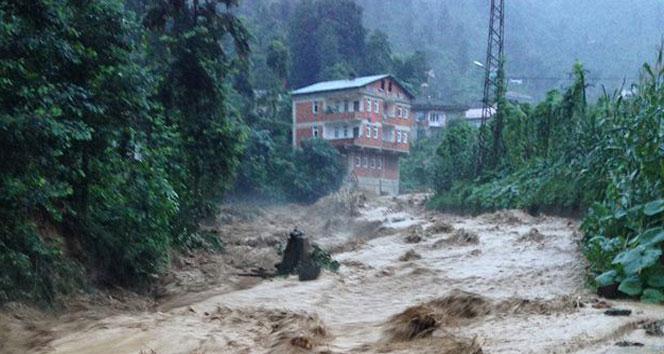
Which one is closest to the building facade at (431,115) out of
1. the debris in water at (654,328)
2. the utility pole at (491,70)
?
the utility pole at (491,70)

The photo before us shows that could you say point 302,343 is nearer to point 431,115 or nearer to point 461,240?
point 461,240

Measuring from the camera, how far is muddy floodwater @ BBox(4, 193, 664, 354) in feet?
16.9

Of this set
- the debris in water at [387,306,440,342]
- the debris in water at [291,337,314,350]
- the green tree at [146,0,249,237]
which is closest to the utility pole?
the green tree at [146,0,249,237]

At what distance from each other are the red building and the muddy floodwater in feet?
96.5

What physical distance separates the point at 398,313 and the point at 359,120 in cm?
3584

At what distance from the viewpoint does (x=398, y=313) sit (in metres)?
7.36

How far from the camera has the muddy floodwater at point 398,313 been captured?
516 cm

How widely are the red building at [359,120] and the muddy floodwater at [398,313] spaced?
1158 inches

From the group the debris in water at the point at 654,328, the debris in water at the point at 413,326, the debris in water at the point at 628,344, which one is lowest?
the debris in water at the point at 413,326

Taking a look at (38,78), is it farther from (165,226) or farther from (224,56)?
(224,56)

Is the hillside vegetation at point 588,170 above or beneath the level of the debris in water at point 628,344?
above

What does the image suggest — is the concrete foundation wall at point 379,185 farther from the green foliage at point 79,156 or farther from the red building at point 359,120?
the green foliage at point 79,156

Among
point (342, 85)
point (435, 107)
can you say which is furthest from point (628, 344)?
point (435, 107)

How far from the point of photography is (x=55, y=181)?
7453 millimetres
